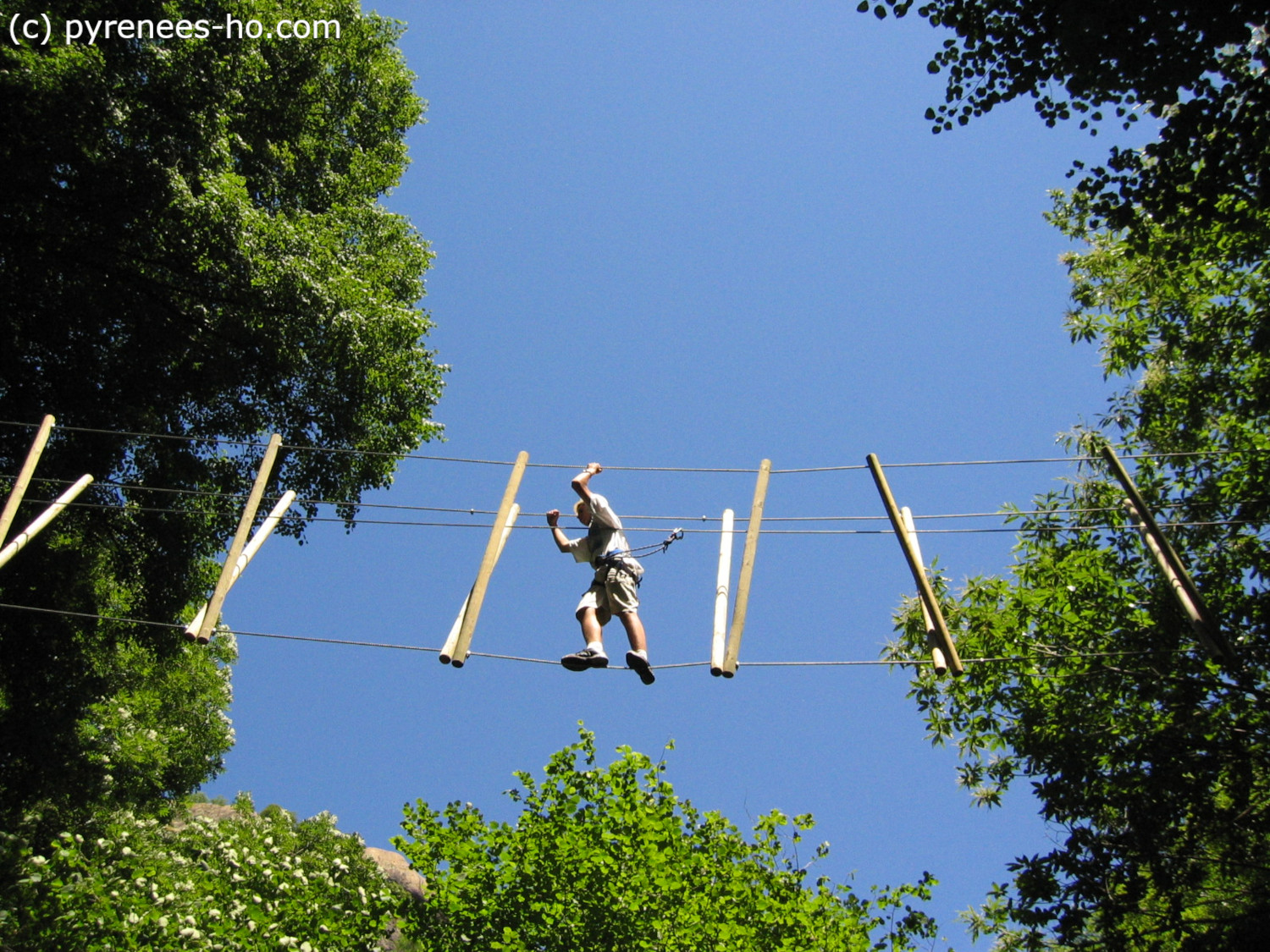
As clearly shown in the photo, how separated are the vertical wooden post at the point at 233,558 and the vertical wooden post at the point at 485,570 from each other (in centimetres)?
157

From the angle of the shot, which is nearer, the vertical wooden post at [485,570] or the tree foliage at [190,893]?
the vertical wooden post at [485,570]

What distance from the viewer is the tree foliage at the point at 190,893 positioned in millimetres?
10945

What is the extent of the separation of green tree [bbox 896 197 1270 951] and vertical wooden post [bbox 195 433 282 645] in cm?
614

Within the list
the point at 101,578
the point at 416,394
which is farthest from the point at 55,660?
the point at 416,394

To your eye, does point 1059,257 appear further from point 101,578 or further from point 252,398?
point 101,578

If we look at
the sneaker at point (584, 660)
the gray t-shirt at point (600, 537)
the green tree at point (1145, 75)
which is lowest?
the sneaker at point (584, 660)

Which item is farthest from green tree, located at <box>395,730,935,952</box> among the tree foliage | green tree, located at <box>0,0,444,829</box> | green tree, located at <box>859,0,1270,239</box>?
green tree, located at <box>859,0,1270,239</box>

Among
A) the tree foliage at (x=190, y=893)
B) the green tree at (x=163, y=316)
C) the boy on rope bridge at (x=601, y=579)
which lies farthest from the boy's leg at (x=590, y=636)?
the tree foliage at (x=190, y=893)

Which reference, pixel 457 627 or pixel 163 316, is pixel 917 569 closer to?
pixel 457 627

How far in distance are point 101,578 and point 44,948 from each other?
4.37 metres

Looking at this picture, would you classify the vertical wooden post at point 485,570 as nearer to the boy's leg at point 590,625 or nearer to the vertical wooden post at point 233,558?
the boy's leg at point 590,625

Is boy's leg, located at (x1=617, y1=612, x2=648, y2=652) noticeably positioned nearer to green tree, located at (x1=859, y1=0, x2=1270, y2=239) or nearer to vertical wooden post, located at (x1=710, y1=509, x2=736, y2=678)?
vertical wooden post, located at (x1=710, y1=509, x2=736, y2=678)

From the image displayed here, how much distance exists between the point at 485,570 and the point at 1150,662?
6.82 metres

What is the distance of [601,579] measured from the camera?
7.09 meters
